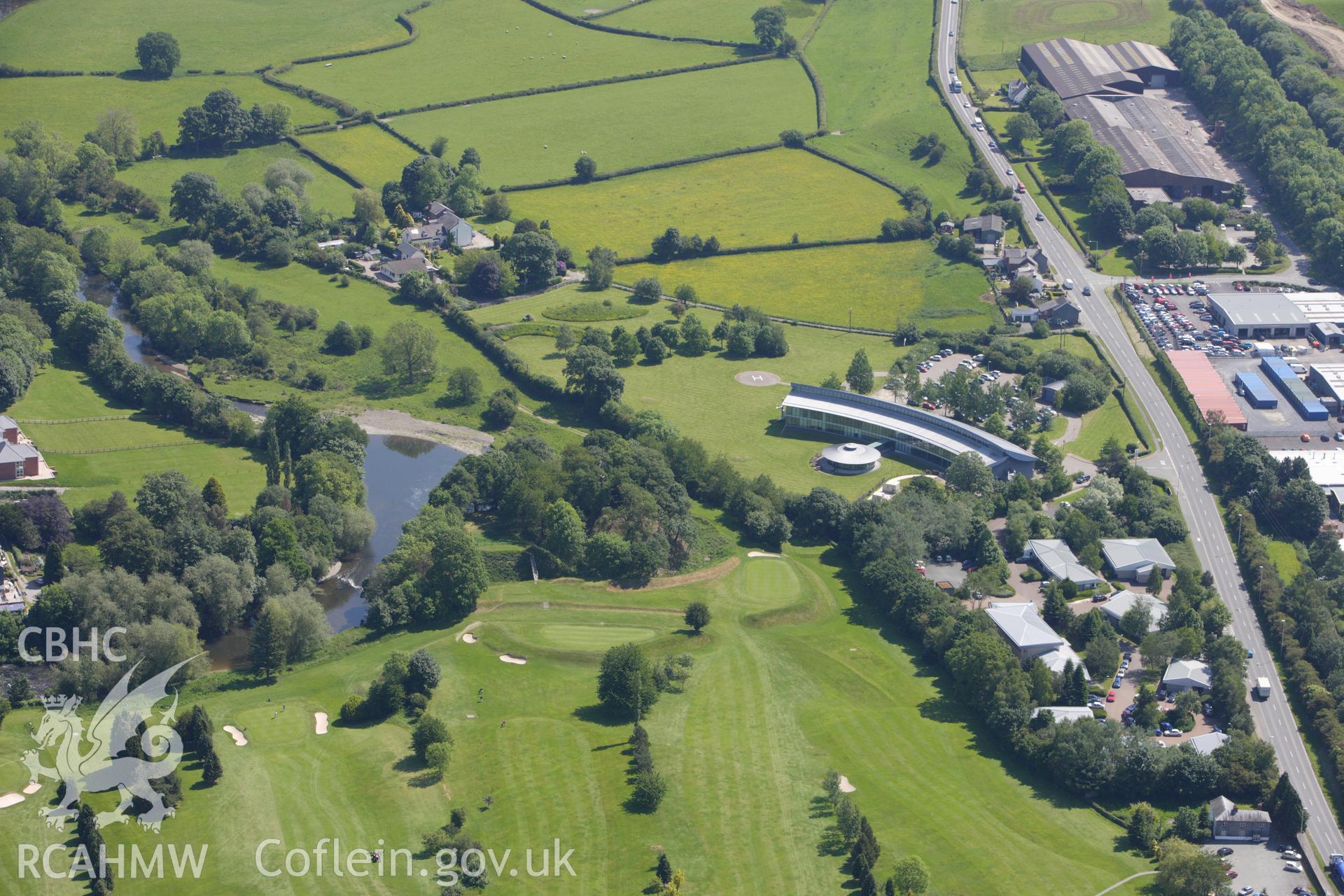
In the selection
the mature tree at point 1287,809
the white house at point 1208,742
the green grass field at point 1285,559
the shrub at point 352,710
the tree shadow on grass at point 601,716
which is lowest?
the shrub at point 352,710

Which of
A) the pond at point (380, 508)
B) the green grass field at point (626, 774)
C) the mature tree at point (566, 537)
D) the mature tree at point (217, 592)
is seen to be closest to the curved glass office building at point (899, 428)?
the green grass field at point (626, 774)

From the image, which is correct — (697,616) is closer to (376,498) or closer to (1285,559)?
(376,498)

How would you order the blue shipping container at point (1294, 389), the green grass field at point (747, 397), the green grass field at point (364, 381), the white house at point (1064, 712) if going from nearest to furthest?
1. the white house at point (1064, 712)
2. the green grass field at point (747, 397)
3. the blue shipping container at point (1294, 389)
4. the green grass field at point (364, 381)

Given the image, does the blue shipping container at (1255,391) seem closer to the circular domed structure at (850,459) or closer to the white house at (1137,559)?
the white house at (1137,559)

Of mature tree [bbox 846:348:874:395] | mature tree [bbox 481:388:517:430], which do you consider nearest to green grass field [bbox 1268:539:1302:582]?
mature tree [bbox 846:348:874:395]

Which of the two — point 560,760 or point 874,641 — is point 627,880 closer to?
point 560,760

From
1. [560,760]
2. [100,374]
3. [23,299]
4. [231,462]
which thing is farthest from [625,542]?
[23,299]
